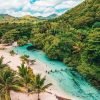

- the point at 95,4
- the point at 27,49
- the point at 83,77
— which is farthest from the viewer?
the point at 95,4

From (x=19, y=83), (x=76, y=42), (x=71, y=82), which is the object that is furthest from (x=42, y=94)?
(x=76, y=42)

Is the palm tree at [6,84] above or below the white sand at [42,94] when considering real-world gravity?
above

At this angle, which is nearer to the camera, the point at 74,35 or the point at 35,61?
the point at 35,61

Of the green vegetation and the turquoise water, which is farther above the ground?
the green vegetation

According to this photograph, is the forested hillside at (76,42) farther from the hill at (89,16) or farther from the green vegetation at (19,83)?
the green vegetation at (19,83)

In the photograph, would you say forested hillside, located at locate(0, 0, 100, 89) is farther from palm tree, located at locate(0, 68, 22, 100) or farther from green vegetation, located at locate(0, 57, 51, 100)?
palm tree, located at locate(0, 68, 22, 100)

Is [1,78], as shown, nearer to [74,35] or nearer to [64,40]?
[64,40]

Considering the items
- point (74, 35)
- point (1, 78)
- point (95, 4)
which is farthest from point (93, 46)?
point (95, 4)

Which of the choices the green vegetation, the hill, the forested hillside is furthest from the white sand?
the hill

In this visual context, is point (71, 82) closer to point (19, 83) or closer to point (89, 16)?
point (19, 83)

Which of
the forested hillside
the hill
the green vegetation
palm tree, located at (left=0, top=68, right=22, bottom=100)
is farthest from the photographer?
the hill

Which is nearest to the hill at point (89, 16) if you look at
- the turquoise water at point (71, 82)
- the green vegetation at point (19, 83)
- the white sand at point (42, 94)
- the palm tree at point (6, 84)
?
the turquoise water at point (71, 82)
